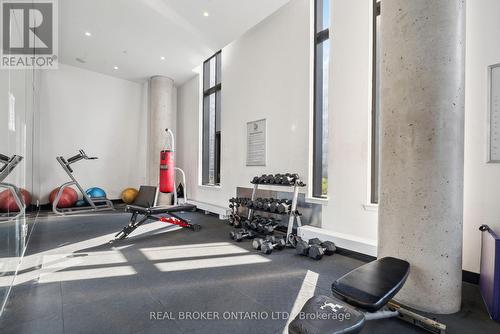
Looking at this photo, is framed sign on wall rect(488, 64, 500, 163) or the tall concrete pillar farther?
the tall concrete pillar

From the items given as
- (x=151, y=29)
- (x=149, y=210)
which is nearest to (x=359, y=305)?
(x=149, y=210)

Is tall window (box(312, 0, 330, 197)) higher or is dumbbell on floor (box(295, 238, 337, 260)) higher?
tall window (box(312, 0, 330, 197))

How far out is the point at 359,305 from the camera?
49.4 inches

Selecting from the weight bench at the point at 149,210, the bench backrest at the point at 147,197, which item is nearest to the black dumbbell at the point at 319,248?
the weight bench at the point at 149,210

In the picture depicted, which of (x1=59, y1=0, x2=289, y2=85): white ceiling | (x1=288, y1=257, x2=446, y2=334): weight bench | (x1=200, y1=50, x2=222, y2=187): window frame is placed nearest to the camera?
A: (x1=288, y1=257, x2=446, y2=334): weight bench

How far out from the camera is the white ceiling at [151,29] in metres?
4.16

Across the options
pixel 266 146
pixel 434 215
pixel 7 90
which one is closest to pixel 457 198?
pixel 434 215

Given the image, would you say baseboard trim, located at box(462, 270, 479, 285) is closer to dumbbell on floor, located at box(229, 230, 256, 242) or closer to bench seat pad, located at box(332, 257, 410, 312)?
bench seat pad, located at box(332, 257, 410, 312)

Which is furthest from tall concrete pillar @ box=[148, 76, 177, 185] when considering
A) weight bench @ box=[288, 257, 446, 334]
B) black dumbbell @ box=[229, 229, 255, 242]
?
weight bench @ box=[288, 257, 446, 334]

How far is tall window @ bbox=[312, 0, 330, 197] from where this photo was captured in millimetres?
3770

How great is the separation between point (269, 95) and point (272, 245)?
259 centimetres

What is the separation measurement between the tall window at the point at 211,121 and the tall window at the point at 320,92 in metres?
2.92

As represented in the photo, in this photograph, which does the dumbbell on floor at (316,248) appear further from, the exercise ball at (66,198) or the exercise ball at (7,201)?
the exercise ball at (66,198)

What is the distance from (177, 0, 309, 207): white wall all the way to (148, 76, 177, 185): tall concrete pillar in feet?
5.67
